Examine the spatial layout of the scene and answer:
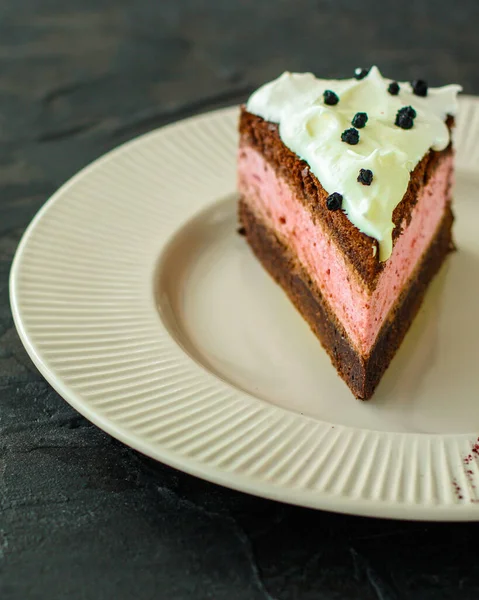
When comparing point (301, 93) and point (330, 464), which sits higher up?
point (301, 93)

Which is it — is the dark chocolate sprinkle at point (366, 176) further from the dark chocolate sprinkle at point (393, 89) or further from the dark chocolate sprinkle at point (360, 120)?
the dark chocolate sprinkle at point (393, 89)

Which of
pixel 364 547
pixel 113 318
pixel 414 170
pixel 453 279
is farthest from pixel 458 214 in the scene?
pixel 364 547

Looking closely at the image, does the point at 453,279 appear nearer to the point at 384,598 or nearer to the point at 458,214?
the point at 458,214

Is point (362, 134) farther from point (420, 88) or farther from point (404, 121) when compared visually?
point (420, 88)

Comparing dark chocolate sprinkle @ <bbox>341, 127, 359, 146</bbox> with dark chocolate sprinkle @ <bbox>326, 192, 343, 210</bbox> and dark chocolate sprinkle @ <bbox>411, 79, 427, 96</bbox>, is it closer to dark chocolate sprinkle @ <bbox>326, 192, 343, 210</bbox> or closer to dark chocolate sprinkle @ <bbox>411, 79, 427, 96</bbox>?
dark chocolate sprinkle @ <bbox>326, 192, 343, 210</bbox>

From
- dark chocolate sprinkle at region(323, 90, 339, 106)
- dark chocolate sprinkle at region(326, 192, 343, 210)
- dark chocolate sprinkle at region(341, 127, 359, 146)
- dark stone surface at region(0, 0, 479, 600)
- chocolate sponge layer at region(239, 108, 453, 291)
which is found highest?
dark chocolate sprinkle at region(323, 90, 339, 106)

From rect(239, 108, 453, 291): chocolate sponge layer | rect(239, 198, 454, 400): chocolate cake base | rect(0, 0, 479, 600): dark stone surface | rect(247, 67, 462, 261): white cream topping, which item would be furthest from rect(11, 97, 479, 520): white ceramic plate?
rect(247, 67, 462, 261): white cream topping

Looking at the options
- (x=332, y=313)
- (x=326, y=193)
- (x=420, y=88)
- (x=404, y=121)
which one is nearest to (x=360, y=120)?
(x=404, y=121)
